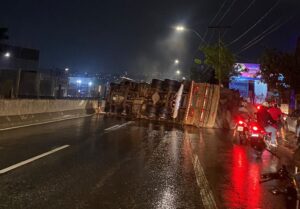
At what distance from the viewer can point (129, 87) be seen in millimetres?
30531

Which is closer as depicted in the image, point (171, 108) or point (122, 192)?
point (122, 192)

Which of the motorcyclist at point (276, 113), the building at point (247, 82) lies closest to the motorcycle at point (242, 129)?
the motorcyclist at point (276, 113)

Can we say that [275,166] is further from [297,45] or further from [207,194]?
[297,45]

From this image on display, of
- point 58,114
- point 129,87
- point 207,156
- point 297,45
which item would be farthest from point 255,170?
point 297,45

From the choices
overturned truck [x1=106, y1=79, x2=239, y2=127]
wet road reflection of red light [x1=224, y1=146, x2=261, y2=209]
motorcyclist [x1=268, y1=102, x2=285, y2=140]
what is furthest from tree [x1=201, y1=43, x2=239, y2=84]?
wet road reflection of red light [x1=224, y1=146, x2=261, y2=209]

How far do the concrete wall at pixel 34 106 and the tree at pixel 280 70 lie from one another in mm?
19494

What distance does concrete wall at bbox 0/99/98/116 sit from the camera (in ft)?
55.5

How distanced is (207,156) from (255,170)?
207 cm

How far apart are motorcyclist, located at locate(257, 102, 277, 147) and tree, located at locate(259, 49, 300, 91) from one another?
24427 mm

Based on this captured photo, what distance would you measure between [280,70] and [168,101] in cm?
1592

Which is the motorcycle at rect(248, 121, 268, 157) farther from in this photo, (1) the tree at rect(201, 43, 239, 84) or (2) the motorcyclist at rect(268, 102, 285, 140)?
(1) the tree at rect(201, 43, 239, 84)

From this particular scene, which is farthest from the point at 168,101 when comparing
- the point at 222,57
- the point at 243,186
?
the point at 222,57

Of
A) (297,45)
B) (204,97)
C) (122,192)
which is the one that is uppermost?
(297,45)

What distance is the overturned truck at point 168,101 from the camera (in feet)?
85.9
